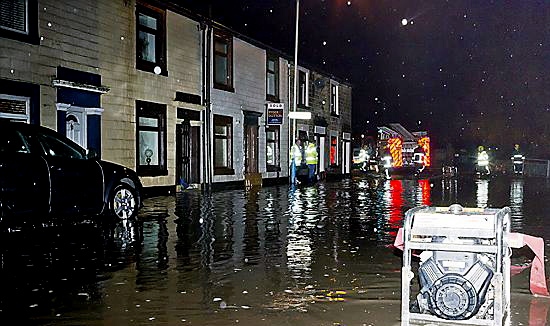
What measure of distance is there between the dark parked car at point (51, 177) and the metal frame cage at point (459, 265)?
682cm

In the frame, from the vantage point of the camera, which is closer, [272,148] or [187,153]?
[187,153]

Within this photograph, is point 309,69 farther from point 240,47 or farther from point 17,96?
point 17,96

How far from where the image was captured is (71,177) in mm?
11203

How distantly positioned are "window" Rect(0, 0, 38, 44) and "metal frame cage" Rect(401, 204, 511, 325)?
40.8ft

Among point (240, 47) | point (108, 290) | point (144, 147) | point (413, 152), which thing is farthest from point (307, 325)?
point (413, 152)

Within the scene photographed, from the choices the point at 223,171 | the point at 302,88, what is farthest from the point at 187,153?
the point at 302,88

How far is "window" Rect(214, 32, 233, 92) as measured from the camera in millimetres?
24406

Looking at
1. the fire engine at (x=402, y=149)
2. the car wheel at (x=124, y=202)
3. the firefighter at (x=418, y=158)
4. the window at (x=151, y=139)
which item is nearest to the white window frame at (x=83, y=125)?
the window at (x=151, y=139)

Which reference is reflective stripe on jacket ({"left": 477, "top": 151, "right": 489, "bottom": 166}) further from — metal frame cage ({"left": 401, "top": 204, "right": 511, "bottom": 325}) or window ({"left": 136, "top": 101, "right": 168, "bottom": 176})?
metal frame cage ({"left": 401, "top": 204, "right": 511, "bottom": 325})

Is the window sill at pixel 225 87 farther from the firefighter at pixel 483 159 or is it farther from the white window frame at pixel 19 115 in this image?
the firefighter at pixel 483 159

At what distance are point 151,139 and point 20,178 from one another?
35.2ft

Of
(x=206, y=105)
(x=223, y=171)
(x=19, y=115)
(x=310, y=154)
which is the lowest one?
(x=223, y=171)

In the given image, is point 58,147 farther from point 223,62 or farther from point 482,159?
point 482,159

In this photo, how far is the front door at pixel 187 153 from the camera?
73.9 ft
